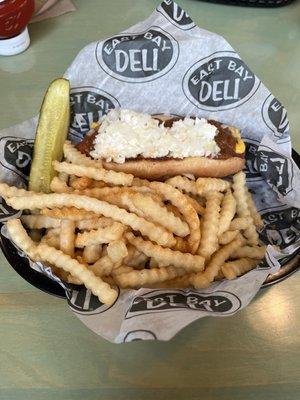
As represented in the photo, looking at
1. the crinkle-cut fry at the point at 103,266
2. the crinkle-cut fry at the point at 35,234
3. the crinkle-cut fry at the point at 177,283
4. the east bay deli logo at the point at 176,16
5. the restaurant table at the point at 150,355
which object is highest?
the east bay deli logo at the point at 176,16

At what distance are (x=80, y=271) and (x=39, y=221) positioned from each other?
0.26 metres

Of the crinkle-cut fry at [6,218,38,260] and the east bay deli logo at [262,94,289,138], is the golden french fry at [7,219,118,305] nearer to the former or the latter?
the crinkle-cut fry at [6,218,38,260]

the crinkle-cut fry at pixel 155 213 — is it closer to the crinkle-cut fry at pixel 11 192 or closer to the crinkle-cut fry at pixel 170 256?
the crinkle-cut fry at pixel 170 256

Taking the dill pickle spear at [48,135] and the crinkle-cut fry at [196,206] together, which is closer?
the crinkle-cut fry at [196,206]

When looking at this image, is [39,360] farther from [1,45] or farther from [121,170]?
[1,45]

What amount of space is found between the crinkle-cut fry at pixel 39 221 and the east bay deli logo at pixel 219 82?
652mm

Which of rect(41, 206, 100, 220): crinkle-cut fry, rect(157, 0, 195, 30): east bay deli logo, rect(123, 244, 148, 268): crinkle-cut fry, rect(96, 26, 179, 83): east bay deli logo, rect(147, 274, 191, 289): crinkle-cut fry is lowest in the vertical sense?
rect(147, 274, 191, 289): crinkle-cut fry

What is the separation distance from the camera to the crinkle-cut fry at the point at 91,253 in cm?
128

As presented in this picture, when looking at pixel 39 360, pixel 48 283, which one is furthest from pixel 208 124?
pixel 39 360

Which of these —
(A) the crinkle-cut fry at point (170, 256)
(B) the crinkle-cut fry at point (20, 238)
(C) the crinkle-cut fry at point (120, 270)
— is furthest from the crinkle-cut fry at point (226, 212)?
(B) the crinkle-cut fry at point (20, 238)

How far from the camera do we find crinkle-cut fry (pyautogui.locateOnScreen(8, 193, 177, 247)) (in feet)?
3.99

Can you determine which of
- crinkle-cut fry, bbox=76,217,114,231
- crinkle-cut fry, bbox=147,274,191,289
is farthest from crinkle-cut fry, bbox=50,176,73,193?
crinkle-cut fry, bbox=147,274,191,289

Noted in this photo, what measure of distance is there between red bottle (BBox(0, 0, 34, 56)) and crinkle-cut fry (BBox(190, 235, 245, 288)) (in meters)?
1.25

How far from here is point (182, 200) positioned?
1.30 meters
